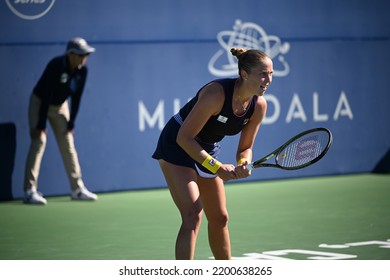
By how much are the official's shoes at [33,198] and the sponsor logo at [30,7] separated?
205 cm

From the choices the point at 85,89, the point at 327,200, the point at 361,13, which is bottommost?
the point at 327,200

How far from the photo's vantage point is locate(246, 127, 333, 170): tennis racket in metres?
6.93

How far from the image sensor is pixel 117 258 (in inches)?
319

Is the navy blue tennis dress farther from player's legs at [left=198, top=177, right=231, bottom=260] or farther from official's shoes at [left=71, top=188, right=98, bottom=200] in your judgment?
official's shoes at [left=71, top=188, right=98, bottom=200]

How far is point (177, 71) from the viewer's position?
12750 mm

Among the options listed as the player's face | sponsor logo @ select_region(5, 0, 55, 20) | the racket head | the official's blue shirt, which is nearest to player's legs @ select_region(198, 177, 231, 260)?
the racket head

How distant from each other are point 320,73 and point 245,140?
7044 millimetres

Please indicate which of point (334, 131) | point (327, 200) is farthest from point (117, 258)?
point (334, 131)

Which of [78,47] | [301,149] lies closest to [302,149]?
[301,149]

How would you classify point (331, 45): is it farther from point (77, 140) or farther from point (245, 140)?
point (245, 140)

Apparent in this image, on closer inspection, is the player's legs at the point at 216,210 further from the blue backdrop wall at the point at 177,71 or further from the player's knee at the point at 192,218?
the blue backdrop wall at the point at 177,71

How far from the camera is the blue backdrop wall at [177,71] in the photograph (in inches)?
462

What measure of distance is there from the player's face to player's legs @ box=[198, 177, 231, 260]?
708 millimetres

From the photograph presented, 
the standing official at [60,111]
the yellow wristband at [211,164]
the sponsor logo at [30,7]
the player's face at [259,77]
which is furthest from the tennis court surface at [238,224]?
the sponsor logo at [30,7]
